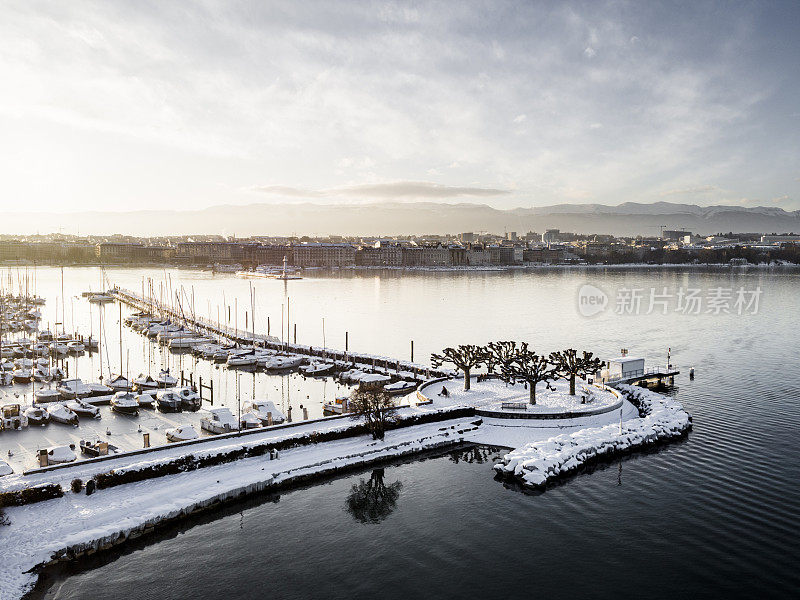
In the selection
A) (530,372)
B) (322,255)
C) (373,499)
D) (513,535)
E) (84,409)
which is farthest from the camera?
(322,255)

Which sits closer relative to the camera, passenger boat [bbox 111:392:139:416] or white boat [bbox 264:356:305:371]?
passenger boat [bbox 111:392:139:416]

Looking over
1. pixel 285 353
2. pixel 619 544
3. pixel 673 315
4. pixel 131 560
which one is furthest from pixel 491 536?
pixel 673 315

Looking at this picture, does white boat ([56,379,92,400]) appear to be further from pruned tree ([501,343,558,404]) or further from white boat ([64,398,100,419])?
pruned tree ([501,343,558,404])

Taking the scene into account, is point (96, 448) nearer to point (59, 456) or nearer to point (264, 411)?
point (59, 456)

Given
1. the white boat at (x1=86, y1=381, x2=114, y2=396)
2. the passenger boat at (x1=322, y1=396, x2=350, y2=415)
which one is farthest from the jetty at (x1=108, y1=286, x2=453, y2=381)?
the white boat at (x1=86, y1=381, x2=114, y2=396)

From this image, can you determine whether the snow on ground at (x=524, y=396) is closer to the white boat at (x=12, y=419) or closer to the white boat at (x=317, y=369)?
the white boat at (x=317, y=369)

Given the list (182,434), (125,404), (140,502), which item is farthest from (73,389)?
(140,502)
